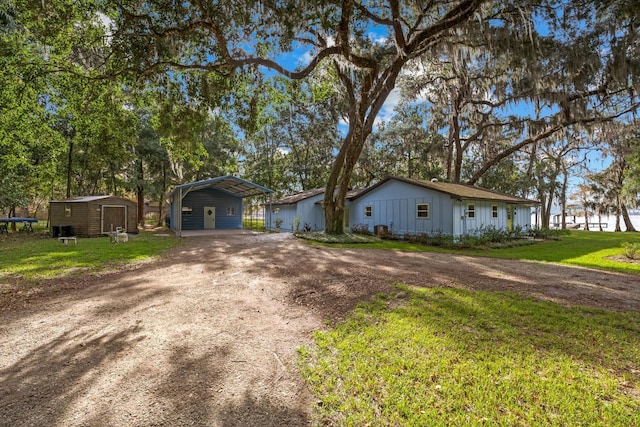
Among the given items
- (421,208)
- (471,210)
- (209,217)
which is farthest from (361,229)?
(209,217)

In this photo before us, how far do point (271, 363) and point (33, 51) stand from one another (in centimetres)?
1680

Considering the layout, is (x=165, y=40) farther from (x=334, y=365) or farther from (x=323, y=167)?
(x=323, y=167)

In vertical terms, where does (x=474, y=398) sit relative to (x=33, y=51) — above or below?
below

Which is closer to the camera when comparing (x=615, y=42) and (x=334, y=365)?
(x=334, y=365)

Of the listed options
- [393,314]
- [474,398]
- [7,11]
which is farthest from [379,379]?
[7,11]

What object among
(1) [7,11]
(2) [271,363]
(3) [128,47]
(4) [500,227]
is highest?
(3) [128,47]

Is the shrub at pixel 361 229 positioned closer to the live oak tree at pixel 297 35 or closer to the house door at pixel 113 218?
the live oak tree at pixel 297 35

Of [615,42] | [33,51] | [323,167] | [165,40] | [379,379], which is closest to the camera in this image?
[379,379]

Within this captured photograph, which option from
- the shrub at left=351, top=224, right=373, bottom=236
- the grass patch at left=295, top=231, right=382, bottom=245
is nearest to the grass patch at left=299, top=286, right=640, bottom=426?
the grass patch at left=295, top=231, right=382, bottom=245

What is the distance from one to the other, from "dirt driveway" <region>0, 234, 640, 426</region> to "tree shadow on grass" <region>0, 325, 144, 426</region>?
0.01 m

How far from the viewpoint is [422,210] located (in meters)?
16.2

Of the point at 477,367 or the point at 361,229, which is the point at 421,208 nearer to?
the point at 361,229

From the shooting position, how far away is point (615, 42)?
976cm

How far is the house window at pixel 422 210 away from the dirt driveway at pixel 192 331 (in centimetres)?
800
